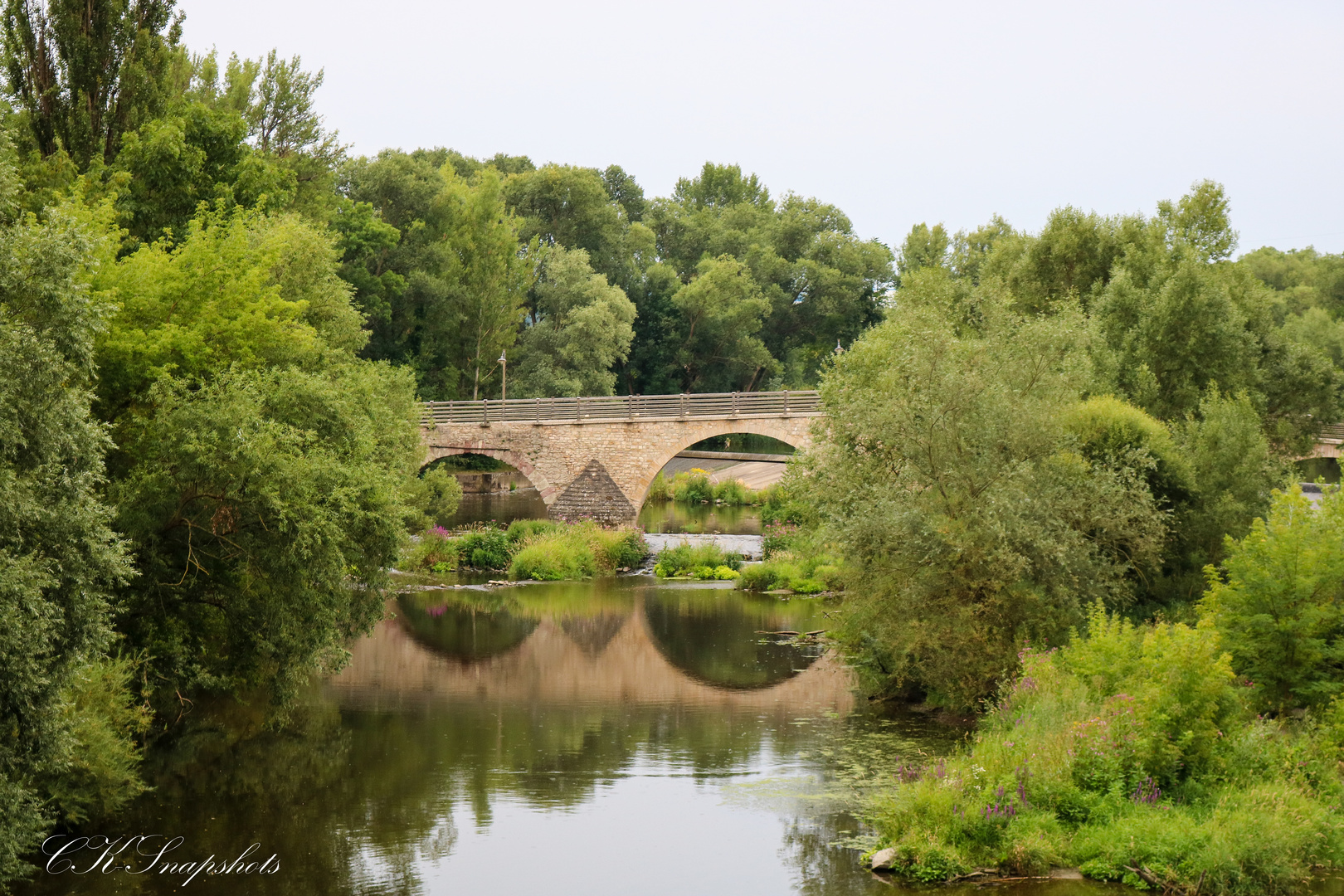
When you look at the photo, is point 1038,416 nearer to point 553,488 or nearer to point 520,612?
point 520,612

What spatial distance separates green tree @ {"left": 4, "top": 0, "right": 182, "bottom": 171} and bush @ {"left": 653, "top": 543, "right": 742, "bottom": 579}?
1643cm

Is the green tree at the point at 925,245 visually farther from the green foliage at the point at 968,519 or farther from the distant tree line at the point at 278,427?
the green foliage at the point at 968,519

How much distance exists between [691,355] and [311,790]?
50.1 m

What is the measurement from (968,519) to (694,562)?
17.5 metres

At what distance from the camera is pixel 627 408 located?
38.1 meters

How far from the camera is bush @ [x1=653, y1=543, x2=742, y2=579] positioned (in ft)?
109

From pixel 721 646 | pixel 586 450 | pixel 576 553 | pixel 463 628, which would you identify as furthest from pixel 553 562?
pixel 721 646

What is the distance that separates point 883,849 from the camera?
12430mm

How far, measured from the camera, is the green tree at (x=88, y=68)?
2311 cm

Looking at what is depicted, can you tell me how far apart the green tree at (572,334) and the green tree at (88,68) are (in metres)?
28.9

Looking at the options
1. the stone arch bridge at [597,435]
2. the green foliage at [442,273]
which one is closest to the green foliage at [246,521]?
the stone arch bridge at [597,435]

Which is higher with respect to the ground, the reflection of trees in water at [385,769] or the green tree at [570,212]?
the green tree at [570,212]

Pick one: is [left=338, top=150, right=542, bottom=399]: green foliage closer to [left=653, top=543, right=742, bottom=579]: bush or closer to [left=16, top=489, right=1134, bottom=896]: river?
[left=653, top=543, right=742, bottom=579]: bush

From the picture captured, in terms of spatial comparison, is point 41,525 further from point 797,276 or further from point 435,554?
point 797,276
